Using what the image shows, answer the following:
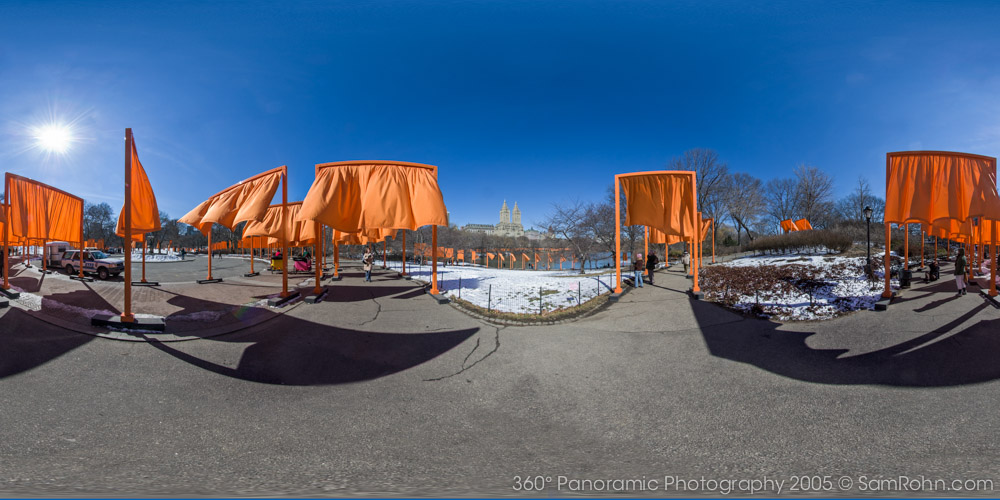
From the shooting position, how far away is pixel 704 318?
680cm

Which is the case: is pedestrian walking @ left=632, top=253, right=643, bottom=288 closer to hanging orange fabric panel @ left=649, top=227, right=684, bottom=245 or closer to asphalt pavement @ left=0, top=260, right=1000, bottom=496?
hanging orange fabric panel @ left=649, top=227, right=684, bottom=245

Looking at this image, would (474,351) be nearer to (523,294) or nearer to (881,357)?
(523,294)

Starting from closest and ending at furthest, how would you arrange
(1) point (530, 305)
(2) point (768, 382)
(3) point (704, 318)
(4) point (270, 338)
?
(2) point (768, 382) < (4) point (270, 338) < (3) point (704, 318) < (1) point (530, 305)

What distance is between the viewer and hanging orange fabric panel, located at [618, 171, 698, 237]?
898cm

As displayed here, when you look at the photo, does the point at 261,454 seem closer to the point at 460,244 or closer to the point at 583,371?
the point at 583,371

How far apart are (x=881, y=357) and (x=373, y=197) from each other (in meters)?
9.21

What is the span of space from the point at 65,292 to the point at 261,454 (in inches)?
379

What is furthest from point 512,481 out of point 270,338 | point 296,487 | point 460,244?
point 460,244

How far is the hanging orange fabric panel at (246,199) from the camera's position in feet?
24.4

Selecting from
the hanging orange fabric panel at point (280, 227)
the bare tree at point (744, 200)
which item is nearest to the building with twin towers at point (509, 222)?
the bare tree at point (744, 200)

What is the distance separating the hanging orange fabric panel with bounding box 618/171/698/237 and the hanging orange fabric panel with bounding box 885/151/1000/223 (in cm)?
401

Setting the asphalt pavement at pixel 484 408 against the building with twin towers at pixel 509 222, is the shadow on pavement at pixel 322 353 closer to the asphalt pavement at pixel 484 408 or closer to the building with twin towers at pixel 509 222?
the asphalt pavement at pixel 484 408

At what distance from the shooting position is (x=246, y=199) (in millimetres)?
7984

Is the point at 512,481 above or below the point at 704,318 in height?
below
